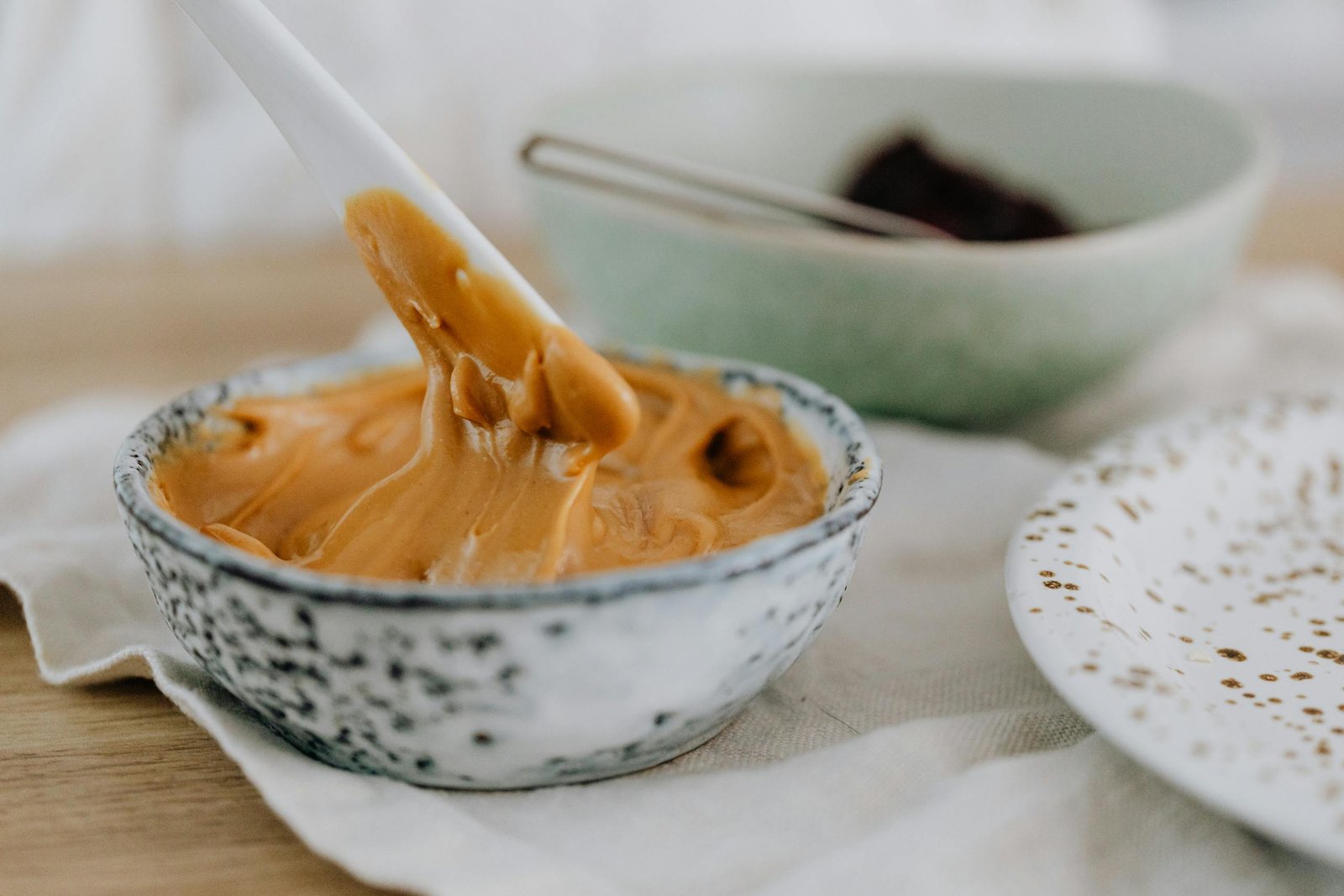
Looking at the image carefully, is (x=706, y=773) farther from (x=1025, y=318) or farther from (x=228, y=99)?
(x=228, y=99)

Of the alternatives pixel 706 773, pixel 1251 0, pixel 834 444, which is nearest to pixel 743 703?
pixel 706 773

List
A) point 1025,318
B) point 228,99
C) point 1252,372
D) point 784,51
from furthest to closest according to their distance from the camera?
point 784,51
point 228,99
point 1252,372
point 1025,318

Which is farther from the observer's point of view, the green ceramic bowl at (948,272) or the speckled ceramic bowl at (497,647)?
the green ceramic bowl at (948,272)

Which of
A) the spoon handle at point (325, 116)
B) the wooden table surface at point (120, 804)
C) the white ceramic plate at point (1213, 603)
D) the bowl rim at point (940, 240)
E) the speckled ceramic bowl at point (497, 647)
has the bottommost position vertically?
the wooden table surface at point (120, 804)

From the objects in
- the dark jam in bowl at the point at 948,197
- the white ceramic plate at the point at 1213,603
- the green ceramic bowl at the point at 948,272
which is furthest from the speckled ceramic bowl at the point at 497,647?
the dark jam in bowl at the point at 948,197

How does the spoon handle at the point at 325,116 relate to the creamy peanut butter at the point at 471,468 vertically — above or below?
above

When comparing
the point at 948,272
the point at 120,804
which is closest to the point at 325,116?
the point at 120,804

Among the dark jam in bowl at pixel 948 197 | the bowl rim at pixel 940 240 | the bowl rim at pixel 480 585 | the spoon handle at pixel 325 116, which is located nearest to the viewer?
the bowl rim at pixel 480 585

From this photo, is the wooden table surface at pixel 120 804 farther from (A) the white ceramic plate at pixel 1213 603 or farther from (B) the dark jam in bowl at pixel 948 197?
(B) the dark jam in bowl at pixel 948 197

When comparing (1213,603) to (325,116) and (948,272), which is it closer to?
(948,272)
